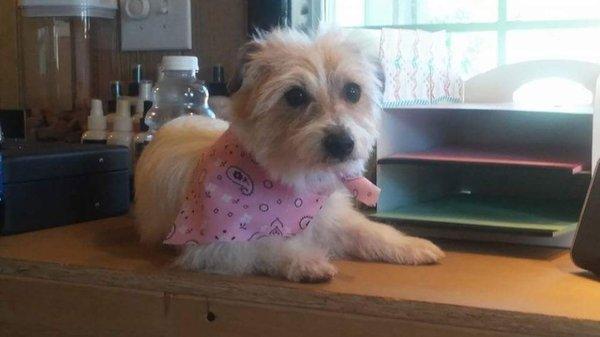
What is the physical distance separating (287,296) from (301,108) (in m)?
0.21

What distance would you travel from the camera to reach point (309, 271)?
0.84 metres

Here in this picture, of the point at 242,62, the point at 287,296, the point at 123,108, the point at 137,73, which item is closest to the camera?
the point at 287,296

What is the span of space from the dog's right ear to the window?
1.71 feet

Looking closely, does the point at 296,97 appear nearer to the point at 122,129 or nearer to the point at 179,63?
the point at 179,63

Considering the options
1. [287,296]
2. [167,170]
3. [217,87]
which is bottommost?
[287,296]

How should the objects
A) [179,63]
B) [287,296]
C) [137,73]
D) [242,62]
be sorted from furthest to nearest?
→ [137,73] → [179,63] → [242,62] → [287,296]

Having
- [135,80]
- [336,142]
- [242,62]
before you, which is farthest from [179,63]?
[336,142]

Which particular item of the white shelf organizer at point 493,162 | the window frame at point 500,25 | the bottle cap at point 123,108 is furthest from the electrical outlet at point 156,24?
the white shelf organizer at point 493,162

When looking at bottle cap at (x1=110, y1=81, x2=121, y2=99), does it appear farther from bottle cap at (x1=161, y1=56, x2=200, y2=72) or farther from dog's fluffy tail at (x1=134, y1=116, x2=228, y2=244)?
dog's fluffy tail at (x1=134, y1=116, x2=228, y2=244)

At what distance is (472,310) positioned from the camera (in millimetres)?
735

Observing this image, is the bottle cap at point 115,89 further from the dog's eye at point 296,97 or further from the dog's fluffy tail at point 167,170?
the dog's eye at point 296,97

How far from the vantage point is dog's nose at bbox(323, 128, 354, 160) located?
867mm

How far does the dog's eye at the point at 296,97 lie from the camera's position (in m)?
0.90

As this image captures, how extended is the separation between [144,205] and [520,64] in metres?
→ 0.63
